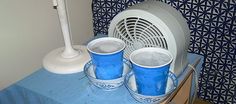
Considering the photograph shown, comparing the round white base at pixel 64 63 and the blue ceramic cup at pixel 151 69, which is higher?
the blue ceramic cup at pixel 151 69

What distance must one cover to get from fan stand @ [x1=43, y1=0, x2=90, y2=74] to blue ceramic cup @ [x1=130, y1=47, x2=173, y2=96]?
28 cm

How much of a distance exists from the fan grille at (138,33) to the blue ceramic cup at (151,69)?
0.08 meters

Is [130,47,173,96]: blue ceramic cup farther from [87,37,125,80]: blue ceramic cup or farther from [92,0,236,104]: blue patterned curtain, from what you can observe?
[92,0,236,104]: blue patterned curtain

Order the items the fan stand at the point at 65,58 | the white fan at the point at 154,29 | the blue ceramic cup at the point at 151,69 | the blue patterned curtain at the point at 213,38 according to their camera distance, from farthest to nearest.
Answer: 1. the blue patterned curtain at the point at 213,38
2. the fan stand at the point at 65,58
3. the white fan at the point at 154,29
4. the blue ceramic cup at the point at 151,69

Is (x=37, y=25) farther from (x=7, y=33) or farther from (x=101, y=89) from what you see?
(x=101, y=89)

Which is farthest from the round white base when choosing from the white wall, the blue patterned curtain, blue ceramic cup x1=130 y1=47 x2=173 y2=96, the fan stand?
the blue patterned curtain

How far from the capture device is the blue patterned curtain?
3.65 ft

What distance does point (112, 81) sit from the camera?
0.81m

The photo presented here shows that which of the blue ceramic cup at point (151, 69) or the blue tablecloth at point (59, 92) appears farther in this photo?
the blue tablecloth at point (59, 92)

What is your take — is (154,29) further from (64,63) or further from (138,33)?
(64,63)

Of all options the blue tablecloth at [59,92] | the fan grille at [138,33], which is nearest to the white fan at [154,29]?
the fan grille at [138,33]

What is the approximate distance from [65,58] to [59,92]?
16cm

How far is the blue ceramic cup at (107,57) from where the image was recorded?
757 mm

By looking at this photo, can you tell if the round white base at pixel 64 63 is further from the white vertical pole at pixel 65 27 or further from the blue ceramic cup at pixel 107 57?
the blue ceramic cup at pixel 107 57
